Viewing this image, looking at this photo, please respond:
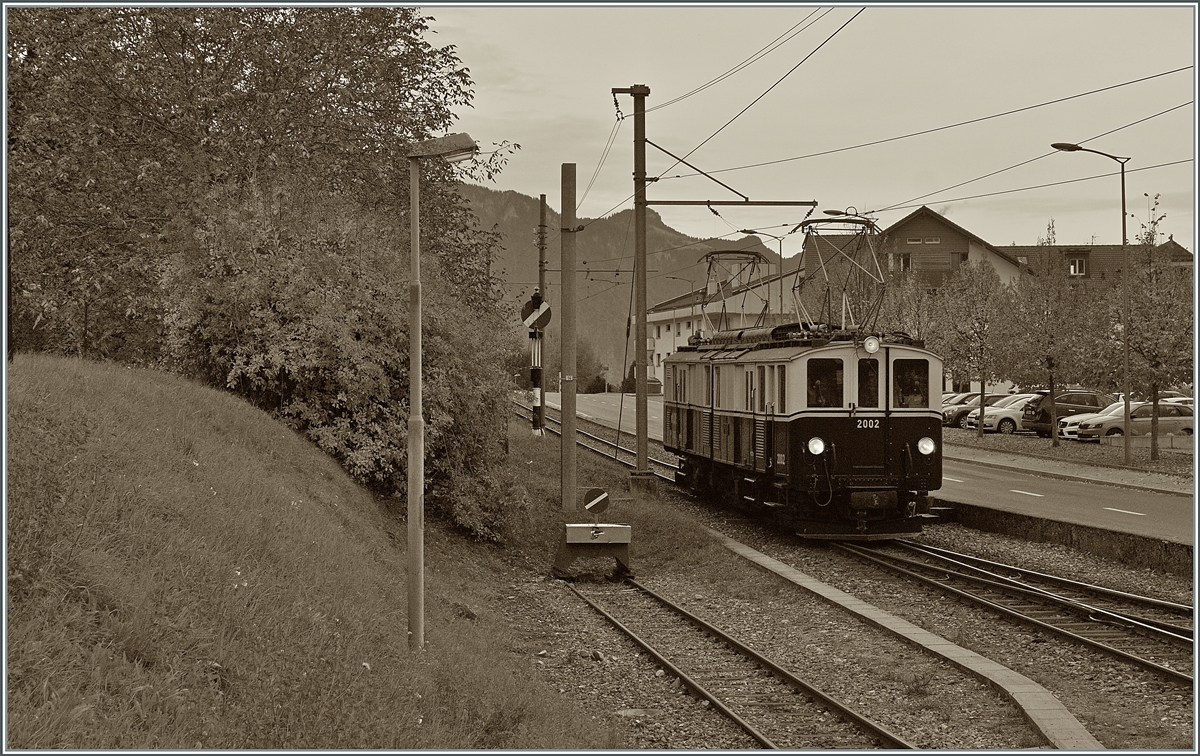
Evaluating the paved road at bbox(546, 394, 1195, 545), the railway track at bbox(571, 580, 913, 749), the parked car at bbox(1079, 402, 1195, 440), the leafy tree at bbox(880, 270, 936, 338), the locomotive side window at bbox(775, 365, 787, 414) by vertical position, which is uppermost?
the leafy tree at bbox(880, 270, 936, 338)

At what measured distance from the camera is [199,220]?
1797cm

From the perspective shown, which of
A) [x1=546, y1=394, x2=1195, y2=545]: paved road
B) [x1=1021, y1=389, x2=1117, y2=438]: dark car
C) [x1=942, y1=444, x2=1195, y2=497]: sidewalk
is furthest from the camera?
[x1=1021, y1=389, x2=1117, y2=438]: dark car

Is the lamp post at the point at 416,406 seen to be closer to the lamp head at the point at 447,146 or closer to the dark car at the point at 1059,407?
the lamp head at the point at 447,146

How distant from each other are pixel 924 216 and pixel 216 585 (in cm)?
7109

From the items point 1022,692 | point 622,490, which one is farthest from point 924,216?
point 1022,692

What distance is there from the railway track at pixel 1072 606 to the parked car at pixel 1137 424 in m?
23.1

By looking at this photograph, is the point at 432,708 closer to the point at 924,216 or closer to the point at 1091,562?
the point at 1091,562

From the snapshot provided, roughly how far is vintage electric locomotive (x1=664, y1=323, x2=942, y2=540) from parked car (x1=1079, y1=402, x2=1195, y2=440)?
72.5ft

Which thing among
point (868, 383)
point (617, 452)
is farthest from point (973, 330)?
point (868, 383)

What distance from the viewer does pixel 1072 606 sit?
45.0 ft

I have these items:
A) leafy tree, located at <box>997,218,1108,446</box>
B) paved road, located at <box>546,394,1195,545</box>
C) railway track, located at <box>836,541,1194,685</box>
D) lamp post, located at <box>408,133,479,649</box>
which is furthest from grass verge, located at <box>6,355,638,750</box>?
leafy tree, located at <box>997,218,1108,446</box>

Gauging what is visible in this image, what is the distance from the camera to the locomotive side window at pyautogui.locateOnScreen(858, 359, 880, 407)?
18.8 metres

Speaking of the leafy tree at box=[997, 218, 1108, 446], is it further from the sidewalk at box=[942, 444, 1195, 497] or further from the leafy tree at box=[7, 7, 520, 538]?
the leafy tree at box=[7, 7, 520, 538]

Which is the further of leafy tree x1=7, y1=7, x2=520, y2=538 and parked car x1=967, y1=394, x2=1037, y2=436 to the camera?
parked car x1=967, y1=394, x2=1037, y2=436
